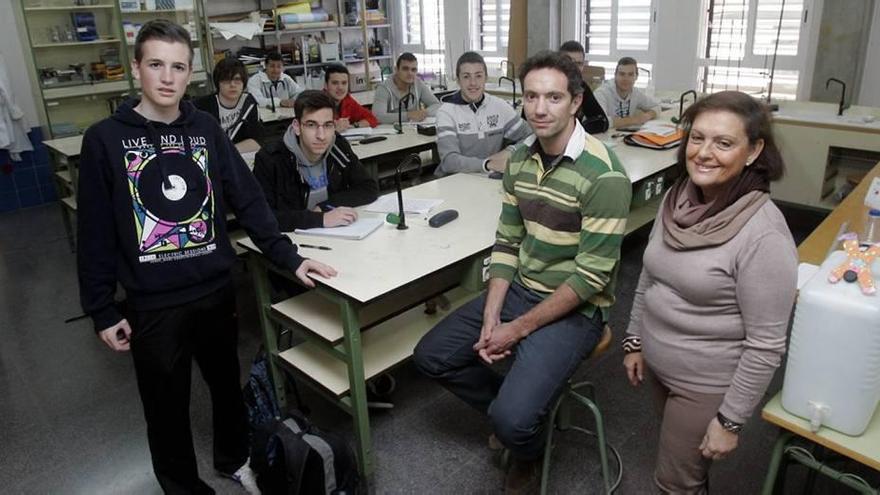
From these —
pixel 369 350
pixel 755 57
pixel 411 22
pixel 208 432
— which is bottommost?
pixel 208 432

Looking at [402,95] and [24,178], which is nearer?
[402,95]

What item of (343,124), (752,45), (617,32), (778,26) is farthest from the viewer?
(617,32)

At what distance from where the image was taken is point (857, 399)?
123 cm

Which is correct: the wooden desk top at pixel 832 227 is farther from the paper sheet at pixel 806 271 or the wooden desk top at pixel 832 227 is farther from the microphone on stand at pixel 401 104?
the microphone on stand at pixel 401 104

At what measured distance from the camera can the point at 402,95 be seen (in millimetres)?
5094

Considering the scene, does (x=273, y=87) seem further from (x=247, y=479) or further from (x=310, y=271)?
(x=247, y=479)

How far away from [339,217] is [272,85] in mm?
3901

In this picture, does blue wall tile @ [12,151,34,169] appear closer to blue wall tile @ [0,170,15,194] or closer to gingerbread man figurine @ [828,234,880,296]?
blue wall tile @ [0,170,15,194]

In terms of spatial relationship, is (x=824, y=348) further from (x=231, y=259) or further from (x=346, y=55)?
(x=346, y=55)

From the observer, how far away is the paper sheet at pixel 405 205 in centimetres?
258

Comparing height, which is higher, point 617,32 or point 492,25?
point 492,25

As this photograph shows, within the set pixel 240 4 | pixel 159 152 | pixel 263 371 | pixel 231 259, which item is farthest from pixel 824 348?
pixel 240 4

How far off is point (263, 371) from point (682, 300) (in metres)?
1.54

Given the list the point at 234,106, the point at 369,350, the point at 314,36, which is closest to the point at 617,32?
the point at 314,36
